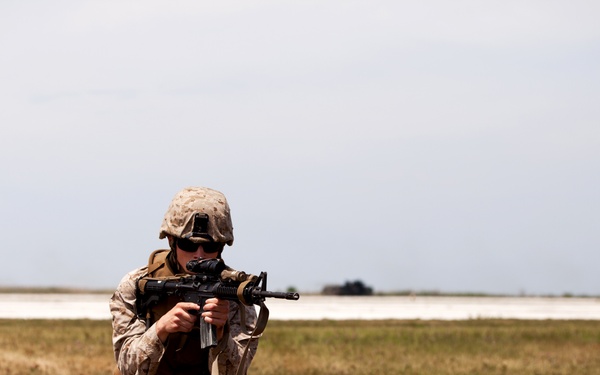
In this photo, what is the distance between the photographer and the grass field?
23938 millimetres

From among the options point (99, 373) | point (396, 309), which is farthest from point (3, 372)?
point (396, 309)

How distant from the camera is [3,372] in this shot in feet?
73.4

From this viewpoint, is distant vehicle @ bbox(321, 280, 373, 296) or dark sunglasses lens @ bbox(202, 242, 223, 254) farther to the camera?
distant vehicle @ bbox(321, 280, 373, 296)

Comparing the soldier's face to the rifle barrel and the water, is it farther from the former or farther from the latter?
the water

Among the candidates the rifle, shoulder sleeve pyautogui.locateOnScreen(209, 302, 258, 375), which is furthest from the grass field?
the rifle

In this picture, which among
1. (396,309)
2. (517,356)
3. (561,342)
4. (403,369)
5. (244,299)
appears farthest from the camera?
(396,309)

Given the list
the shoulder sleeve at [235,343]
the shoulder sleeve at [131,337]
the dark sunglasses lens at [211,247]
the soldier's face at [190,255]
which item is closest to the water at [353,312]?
the shoulder sleeve at [131,337]

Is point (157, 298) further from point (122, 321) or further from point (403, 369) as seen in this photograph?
point (403, 369)

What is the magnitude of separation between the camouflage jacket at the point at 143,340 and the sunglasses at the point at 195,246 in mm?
393

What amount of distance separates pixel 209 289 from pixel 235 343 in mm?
607

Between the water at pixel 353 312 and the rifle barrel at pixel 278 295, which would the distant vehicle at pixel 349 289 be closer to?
the water at pixel 353 312

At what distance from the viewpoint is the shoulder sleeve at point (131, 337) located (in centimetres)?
611

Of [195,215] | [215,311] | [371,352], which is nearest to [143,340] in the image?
[215,311]

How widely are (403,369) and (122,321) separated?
1826 cm
